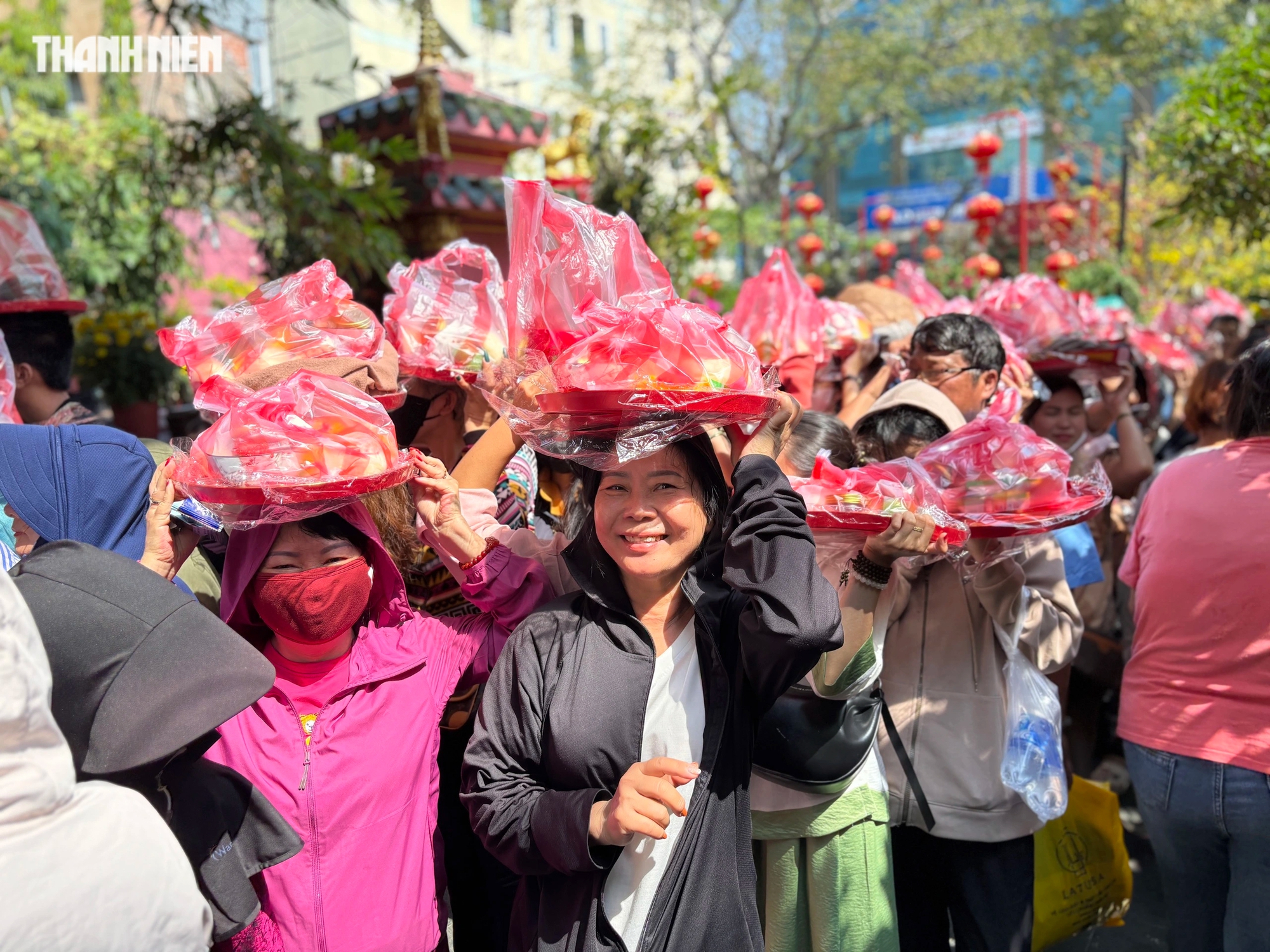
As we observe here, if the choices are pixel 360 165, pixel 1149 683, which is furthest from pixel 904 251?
pixel 1149 683

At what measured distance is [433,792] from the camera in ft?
6.28

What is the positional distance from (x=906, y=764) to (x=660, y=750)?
2.68 ft

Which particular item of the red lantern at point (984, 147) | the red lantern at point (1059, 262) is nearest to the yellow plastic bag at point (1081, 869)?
the red lantern at point (1059, 262)

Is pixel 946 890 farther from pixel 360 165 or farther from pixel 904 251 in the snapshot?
pixel 904 251

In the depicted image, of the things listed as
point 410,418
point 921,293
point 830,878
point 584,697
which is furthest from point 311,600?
point 921,293

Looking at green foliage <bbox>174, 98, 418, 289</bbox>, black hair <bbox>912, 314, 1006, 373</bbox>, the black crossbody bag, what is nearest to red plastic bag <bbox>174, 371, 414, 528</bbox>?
the black crossbody bag

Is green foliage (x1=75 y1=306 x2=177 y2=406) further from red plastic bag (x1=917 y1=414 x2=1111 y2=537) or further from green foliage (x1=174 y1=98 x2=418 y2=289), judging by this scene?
red plastic bag (x1=917 y1=414 x2=1111 y2=537)

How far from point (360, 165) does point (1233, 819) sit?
4.79m

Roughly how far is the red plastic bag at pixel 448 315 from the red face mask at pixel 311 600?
830 millimetres

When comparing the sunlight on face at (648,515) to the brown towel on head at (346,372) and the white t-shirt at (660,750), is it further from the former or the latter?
the brown towel on head at (346,372)

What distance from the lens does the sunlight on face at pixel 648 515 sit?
1.79 meters

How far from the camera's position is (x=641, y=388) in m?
1.62

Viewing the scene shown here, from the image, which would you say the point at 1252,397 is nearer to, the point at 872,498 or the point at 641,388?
the point at 872,498

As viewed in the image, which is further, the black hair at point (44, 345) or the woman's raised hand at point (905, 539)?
the black hair at point (44, 345)
